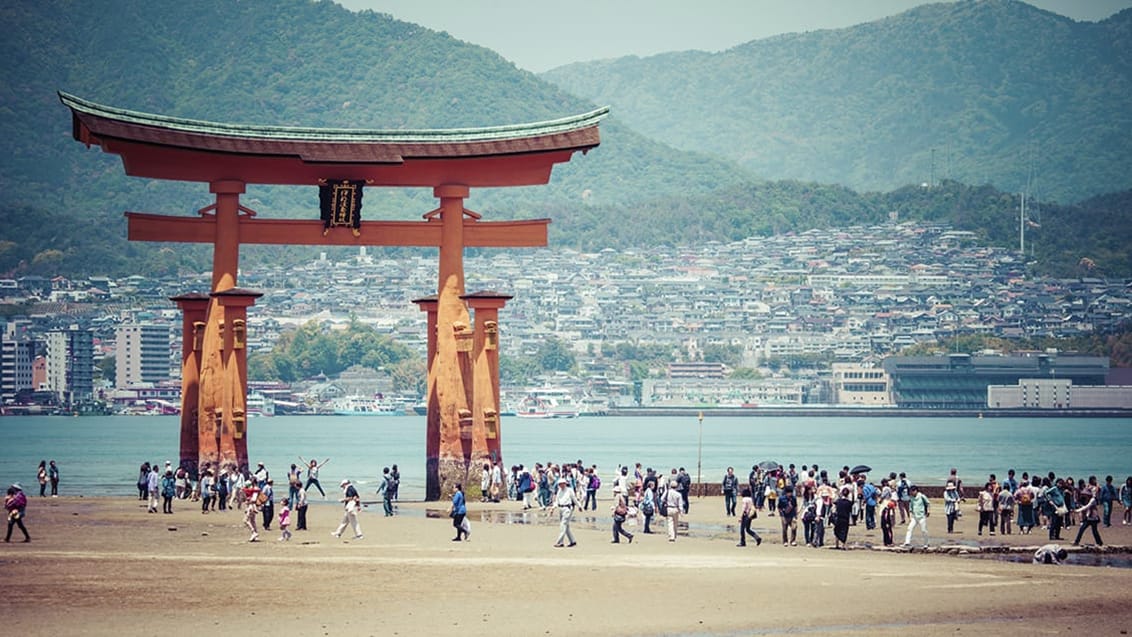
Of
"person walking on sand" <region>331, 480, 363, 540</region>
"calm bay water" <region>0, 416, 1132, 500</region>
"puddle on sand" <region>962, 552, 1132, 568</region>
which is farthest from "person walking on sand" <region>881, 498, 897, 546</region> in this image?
"calm bay water" <region>0, 416, 1132, 500</region>

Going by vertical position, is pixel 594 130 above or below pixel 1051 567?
above

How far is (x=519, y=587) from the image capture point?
24.2 m

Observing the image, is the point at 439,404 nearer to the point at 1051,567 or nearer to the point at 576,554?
the point at 576,554

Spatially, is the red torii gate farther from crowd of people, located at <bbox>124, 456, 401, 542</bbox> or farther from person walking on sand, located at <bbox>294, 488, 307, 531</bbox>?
person walking on sand, located at <bbox>294, 488, 307, 531</bbox>

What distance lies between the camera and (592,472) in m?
40.4

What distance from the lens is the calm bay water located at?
84.2 meters

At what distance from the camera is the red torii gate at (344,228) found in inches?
1630

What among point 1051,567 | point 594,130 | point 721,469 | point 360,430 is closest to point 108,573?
point 1051,567

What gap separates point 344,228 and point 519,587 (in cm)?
2143

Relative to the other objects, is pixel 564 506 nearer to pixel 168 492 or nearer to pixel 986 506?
pixel 986 506

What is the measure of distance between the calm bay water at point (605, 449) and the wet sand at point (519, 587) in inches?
887

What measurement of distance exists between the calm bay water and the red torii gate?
Answer: 392 inches

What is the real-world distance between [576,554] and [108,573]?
26.9 feet

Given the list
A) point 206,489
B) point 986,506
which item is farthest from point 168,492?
point 986,506
